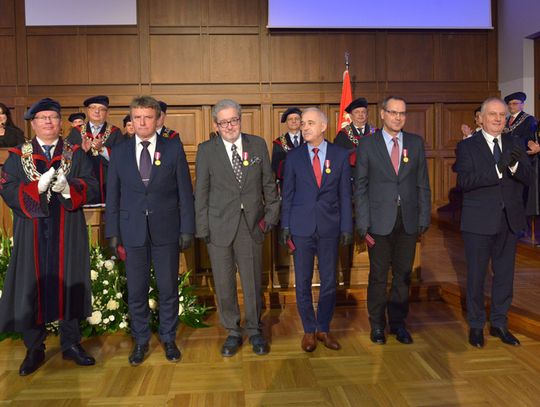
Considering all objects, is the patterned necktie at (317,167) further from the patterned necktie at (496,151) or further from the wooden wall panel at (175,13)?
the wooden wall panel at (175,13)

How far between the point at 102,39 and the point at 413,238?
5519mm

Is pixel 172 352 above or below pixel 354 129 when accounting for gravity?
below

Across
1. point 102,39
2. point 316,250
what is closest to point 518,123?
point 316,250

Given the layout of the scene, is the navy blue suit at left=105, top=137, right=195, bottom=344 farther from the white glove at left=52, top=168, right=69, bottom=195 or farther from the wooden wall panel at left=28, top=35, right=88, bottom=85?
the wooden wall panel at left=28, top=35, right=88, bottom=85

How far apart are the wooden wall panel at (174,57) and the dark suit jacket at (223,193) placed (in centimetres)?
438

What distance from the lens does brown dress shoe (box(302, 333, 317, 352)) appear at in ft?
10.4

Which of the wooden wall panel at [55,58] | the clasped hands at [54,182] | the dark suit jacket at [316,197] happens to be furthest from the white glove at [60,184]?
the wooden wall panel at [55,58]

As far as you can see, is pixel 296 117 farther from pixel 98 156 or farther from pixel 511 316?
pixel 511 316

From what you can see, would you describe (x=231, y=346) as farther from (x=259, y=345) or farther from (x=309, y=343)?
(x=309, y=343)

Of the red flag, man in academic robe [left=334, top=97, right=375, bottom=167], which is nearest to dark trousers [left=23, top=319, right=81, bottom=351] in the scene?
man in academic robe [left=334, top=97, right=375, bottom=167]

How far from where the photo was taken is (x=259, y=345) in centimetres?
316

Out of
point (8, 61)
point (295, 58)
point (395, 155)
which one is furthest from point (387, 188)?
point (8, 61)

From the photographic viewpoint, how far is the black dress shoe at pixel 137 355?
3023 millimetres

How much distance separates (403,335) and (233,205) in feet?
Answer: 4.47
